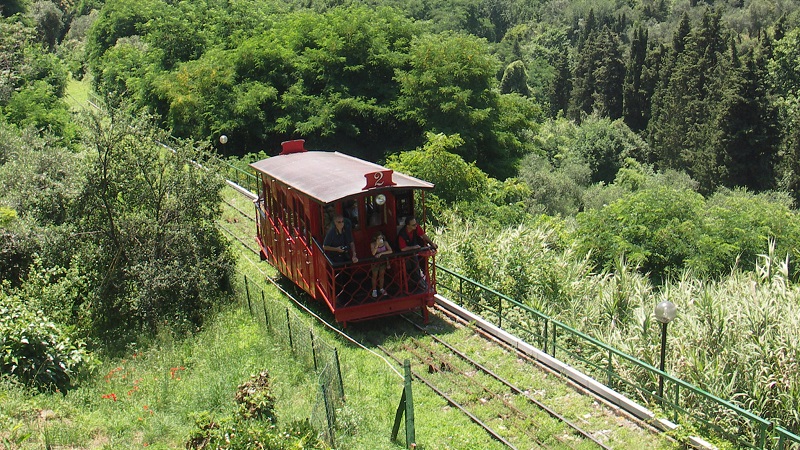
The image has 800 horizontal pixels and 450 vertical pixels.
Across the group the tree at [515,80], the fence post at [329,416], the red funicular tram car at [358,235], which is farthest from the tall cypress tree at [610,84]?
the fence post at [329,416]

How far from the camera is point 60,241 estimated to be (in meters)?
17.1

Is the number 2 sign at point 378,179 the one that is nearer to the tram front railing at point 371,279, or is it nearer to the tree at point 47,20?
the tram front railing at point 371,279

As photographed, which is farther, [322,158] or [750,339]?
[322,158]

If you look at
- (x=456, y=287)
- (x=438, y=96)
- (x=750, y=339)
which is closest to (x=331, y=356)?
(x=456, y=287)

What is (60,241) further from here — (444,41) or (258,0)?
(258,0)

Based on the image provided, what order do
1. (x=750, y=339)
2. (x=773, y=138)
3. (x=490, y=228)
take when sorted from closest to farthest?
(x=750, y=339) → (x=490, y=228) → (x=773, y=138)

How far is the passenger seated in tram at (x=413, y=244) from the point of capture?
15055mm

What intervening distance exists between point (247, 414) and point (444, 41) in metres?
27.9

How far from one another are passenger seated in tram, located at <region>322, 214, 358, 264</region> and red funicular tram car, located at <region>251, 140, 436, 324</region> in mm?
159

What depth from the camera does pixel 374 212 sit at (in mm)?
15289

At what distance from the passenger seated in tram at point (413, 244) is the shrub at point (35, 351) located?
628 cm

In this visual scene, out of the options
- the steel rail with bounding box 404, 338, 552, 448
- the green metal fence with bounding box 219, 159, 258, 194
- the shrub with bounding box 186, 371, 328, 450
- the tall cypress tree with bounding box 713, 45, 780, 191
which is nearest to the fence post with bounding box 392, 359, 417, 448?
the shrub with bounding box 186, 371, 328, 450

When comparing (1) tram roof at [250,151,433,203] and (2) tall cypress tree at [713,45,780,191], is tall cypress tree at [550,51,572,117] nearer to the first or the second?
(2) tall cypress tree at [713,45,780,191]

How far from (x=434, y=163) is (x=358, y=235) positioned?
34.0 ft
